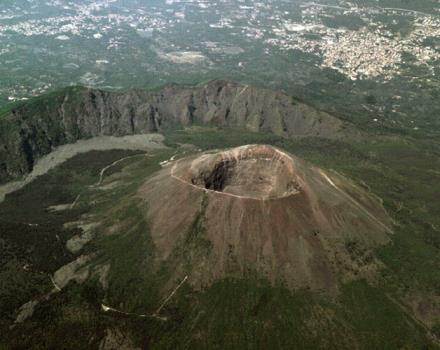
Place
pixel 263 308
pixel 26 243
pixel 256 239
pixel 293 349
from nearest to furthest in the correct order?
pixel 293 349
pixel 263 308
pixel 256 239
pixel 26 243

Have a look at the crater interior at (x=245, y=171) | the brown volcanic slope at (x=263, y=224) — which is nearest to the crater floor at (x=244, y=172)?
the crater interior at (x=245, y=171)

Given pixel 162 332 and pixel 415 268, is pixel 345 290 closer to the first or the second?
pixel 415 268

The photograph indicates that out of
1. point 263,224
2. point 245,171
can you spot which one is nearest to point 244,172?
point 245,171

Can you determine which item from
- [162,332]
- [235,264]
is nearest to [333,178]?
[235,264]

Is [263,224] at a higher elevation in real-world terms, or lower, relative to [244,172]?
lower

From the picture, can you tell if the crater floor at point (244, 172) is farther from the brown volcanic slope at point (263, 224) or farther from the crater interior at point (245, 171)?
the brown volcanic slope at point (263, 224)

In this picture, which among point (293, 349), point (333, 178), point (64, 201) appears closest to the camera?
point (293, 349)

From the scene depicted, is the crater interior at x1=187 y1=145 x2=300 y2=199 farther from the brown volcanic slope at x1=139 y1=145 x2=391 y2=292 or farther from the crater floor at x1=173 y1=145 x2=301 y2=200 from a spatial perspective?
the brown volcanic slope at x1=139 y1=145 x2=391 y2=292

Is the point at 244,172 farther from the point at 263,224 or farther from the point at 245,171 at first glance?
the point at 263,224
